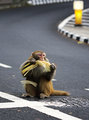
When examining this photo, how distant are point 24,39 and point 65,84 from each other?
7065mm

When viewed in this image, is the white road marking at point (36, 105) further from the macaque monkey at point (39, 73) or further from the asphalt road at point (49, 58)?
the macaque monkey at point (39, 73)

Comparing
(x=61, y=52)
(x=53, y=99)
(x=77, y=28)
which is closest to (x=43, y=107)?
(x=53, y=99)

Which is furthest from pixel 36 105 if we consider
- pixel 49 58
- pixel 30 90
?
pixel 49 58

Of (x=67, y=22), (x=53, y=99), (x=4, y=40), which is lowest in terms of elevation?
(x=67, y=22)

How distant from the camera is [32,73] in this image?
17.3 ft

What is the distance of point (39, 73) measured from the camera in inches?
205

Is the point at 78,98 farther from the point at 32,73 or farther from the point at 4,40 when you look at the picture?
the point at 4,40

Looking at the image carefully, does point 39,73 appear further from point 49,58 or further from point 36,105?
point 49,58

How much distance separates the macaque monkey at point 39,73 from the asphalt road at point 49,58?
16 centimetres

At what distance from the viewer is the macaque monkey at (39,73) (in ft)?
17.0

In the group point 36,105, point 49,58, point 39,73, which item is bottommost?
point 49,58

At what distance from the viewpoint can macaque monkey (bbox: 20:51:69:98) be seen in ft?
17.0

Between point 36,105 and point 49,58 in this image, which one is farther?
point 49,58

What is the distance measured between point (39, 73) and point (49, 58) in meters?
4.76
